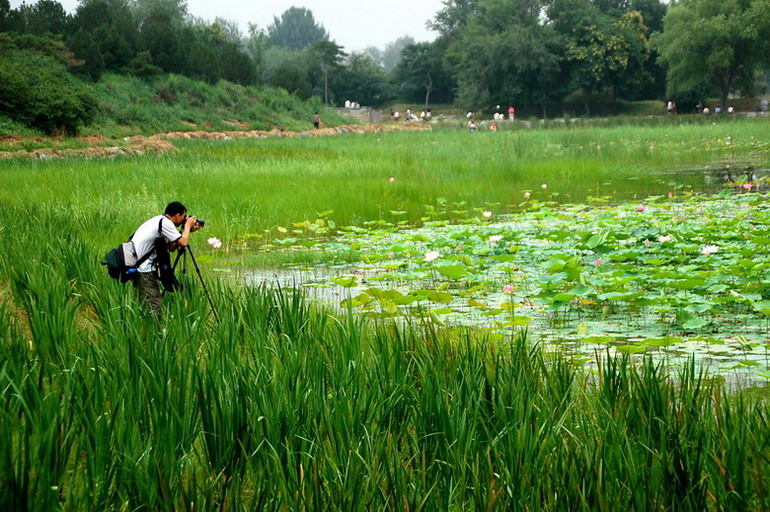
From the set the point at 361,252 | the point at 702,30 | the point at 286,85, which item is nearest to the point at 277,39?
the point at 286,85

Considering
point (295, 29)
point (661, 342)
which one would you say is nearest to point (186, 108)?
point (661, 342)

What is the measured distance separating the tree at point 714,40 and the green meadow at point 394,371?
3474 cm

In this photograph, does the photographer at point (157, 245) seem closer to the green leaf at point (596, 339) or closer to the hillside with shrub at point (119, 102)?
the green leaf at point (596, 339)

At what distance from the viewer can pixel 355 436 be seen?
2.76 m

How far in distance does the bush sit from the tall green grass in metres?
22.4

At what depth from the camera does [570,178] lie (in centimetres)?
1452

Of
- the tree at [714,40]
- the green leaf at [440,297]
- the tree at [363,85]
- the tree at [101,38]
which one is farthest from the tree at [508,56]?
the green leaf at [440,297]

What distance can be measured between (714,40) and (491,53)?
15.2 metres

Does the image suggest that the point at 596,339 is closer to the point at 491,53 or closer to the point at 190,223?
the point at 190,223

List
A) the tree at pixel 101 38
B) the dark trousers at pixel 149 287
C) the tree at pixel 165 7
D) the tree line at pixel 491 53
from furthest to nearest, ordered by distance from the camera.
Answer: the tree at pixel 165 7 → the tree line at pixel 491 53 → the tree at pixel 101 38 → the dark trousers at pixel 149 287

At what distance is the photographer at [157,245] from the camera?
5062 millimetres

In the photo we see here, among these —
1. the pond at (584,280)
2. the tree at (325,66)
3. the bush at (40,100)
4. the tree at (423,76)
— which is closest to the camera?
the pond at (584,280)

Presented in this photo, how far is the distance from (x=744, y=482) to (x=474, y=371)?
3.33 feet

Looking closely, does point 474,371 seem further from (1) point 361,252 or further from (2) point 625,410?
(1) point 361,252
